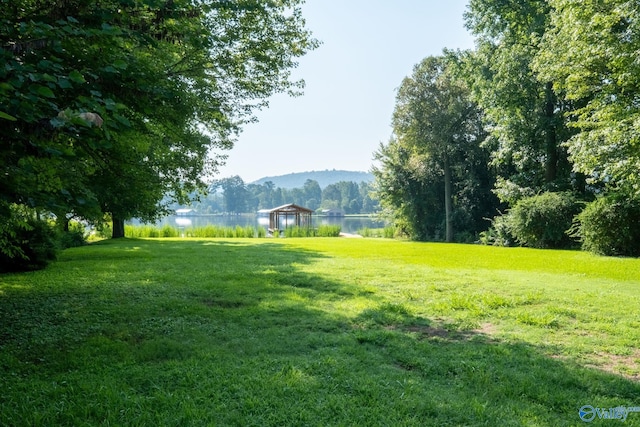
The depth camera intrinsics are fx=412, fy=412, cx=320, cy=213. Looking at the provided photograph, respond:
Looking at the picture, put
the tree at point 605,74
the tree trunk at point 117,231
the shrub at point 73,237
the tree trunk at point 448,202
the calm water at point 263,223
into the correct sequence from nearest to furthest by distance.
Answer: the tree at point 605,74 → the shrub at point 73,237 → the tree trunk at point 117,231 → the tree trunk at point 448,202 → the calm water at point 263,223

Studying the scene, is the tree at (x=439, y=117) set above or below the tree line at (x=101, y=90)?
above

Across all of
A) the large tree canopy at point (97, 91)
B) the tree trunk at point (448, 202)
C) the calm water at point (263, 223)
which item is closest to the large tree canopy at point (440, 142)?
the tree trunk at point (448, 202)

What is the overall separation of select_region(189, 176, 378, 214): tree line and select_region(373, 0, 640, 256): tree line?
82375 millimetres

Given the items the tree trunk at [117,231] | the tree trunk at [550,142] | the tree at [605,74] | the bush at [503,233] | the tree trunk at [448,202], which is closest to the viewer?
the tree at [605,74]

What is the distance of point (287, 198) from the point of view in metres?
134

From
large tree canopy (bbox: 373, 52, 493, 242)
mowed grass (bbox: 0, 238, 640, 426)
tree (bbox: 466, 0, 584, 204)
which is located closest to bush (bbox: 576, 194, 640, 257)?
tree (bbox: 466, 0, 584, 204)

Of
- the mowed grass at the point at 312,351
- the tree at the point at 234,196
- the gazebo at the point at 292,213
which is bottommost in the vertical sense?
the mowed grass at the point at 312,351

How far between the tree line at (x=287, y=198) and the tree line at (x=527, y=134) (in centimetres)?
8238

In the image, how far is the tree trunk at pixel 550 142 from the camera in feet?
62.5

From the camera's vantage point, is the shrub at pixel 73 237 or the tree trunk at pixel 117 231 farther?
the tree trunk at pixel 117 231

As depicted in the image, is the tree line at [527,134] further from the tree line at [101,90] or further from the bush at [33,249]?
the bush at [33,249]

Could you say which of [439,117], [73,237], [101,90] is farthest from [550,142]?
[73,237]

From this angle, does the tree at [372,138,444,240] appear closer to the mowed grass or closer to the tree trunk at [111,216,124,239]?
the tree trunk at [111,216,124,239]

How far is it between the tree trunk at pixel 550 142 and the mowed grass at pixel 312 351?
13024 millimetres
